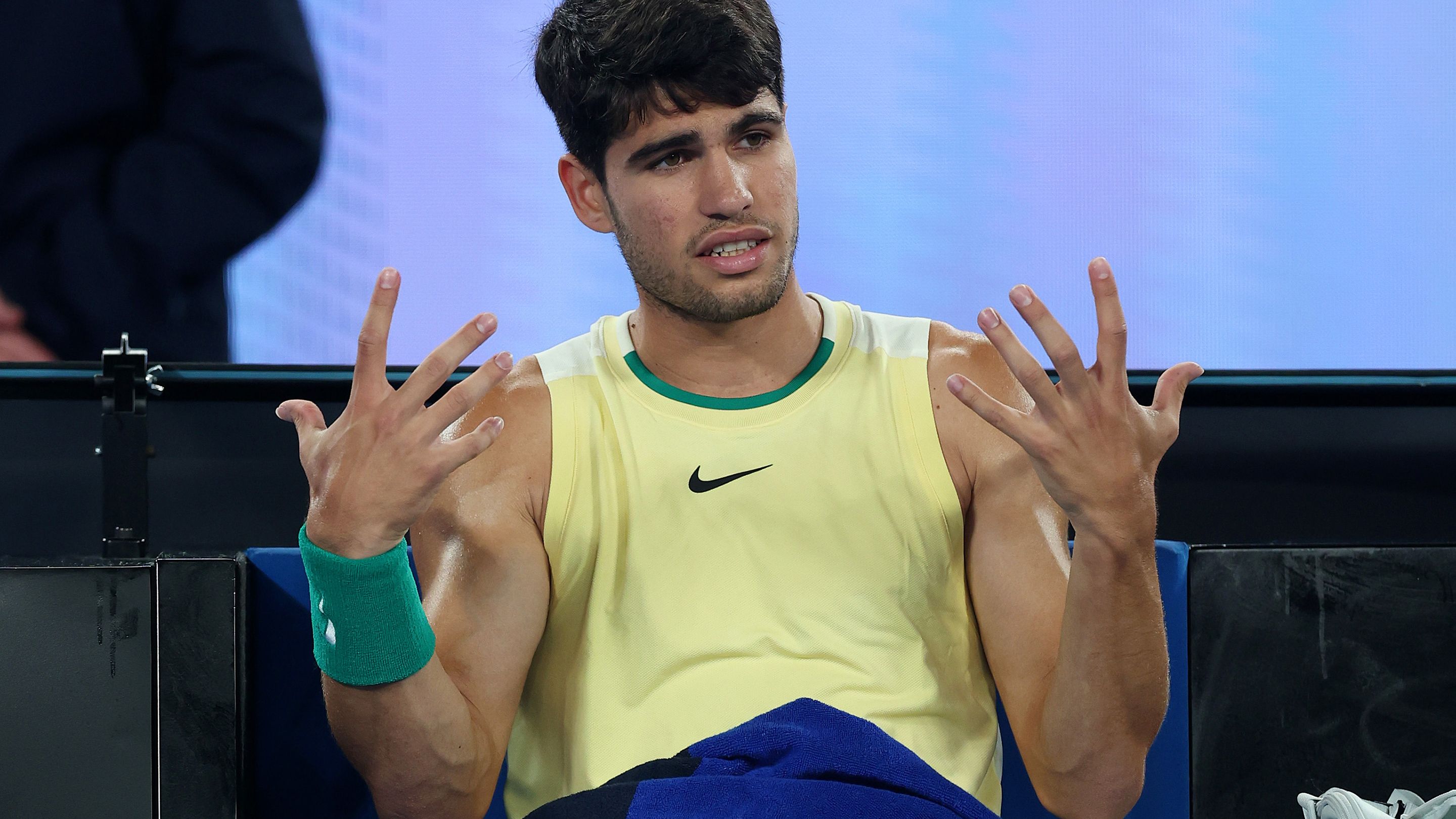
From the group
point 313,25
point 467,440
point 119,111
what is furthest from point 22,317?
point 467,440

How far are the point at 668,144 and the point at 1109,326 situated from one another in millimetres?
500

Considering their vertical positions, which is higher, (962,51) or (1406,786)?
(962,51)

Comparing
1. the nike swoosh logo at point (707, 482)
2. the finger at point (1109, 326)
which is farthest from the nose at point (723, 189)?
the finger at point (1109, 326)

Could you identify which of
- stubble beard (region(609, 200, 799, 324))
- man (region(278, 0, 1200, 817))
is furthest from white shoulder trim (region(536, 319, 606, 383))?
stubble beard (region(609, 200, 799, 324))

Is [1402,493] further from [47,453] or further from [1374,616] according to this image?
[47,453]

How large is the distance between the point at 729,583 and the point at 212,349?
93 cm

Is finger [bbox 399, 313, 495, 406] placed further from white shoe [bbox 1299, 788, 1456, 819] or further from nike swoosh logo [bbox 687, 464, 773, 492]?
white shoe [bbox 1299, 788, 1456, 819]

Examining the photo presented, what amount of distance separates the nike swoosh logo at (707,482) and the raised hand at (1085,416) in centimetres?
35

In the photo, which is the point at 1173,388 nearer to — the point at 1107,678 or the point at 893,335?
the point at 1107,678

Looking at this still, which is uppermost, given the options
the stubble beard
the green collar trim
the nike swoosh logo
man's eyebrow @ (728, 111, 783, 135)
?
man's eyebrow @ (728, 111, 783, 135)

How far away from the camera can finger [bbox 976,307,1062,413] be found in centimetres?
96

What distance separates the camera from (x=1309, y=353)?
186 cm

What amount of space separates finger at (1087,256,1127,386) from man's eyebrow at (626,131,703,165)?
1.49ft

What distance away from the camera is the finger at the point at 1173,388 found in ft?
3.24
